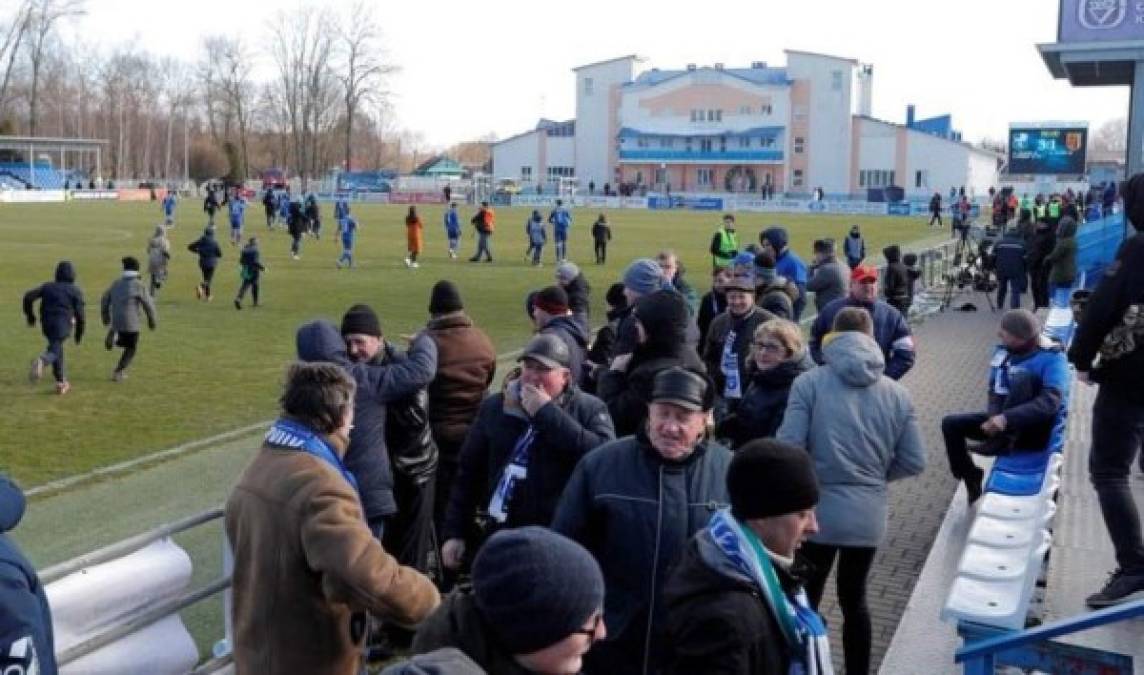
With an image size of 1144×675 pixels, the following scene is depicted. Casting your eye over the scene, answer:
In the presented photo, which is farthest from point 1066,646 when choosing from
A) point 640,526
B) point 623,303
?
point 623,303

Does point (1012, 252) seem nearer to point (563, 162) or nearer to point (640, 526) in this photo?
point (640, 526)

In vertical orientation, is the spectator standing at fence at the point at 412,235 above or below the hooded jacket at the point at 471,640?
above

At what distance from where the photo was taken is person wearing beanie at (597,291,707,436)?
203 inches

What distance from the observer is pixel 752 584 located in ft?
8.59

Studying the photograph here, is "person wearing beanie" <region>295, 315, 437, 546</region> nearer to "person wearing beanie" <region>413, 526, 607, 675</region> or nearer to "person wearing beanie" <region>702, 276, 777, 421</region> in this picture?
"person wearing beanie" <region>702, 276, 777, 421</region>

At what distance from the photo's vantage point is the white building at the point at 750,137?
87.6 meters

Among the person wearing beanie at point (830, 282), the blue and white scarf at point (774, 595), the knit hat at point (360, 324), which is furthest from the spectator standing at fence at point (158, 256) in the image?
the blue and white scarf at point (774, 595)

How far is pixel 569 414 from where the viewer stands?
4.59 meters

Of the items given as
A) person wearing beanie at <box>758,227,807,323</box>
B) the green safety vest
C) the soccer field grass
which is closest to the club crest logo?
the green safety vest

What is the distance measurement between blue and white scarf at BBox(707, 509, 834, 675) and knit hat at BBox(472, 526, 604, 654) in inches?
24.0

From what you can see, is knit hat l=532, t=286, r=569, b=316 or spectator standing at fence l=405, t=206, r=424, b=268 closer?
knit hat l=532, t=286, r=569, b=316

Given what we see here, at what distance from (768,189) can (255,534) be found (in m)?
84.2

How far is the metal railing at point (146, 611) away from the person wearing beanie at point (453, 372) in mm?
1630

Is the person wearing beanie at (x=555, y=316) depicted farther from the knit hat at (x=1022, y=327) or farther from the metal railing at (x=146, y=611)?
the knit hat at (x=1022, y=327)
